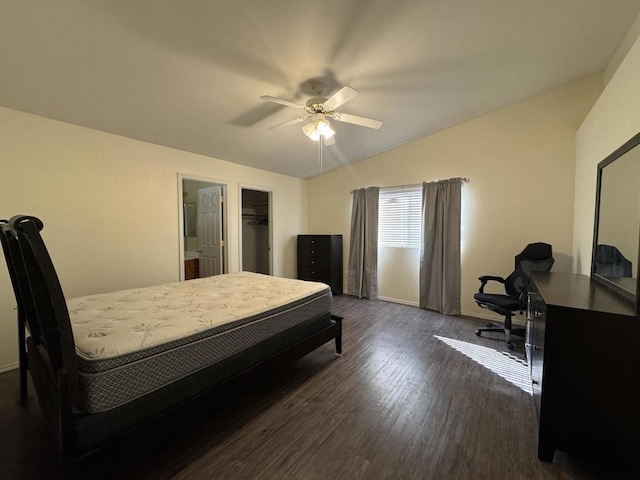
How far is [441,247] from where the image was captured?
3.97 meters

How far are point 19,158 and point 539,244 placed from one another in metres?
5.43

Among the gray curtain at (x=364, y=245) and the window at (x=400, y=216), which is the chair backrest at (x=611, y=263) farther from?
the gray curtain at (x=364, y=245)

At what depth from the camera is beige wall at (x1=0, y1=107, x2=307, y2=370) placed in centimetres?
235

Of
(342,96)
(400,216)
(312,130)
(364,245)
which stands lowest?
(364,245)

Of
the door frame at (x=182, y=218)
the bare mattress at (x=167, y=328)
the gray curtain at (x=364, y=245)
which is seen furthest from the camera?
the gray curtain at (x=364, y=245)

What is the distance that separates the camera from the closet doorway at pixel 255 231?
18.9ft

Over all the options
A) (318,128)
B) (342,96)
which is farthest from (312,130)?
(342,96)

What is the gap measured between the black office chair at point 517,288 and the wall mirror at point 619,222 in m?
0.84

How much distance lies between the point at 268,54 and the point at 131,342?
2.20 meters

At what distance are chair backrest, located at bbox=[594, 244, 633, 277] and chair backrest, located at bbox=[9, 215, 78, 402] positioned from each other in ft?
9.49

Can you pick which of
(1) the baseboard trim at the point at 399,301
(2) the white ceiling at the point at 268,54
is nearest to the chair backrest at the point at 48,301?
(2) the white ceiling at the point at 268,54

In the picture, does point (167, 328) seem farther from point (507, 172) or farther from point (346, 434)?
point (507, 172)

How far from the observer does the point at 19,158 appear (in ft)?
→ 7.70

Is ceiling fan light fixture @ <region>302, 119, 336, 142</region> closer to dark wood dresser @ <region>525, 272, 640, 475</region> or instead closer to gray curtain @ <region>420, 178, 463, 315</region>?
dark wood dresser @ <region>525, 272, 640, 475</region>
